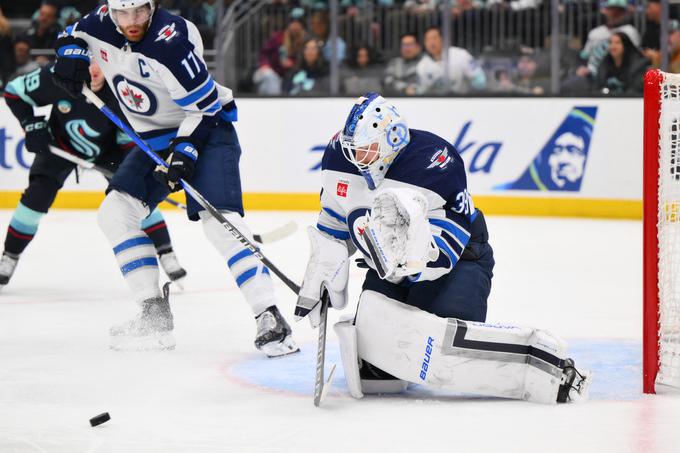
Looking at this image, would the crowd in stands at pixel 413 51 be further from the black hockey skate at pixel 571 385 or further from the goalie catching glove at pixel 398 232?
the goalie catching glove at pixel 398 232

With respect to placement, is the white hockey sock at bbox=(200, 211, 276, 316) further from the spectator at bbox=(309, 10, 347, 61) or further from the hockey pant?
the spectator at bbox=(309, 10, 347, 61)

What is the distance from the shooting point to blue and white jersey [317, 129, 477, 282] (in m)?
2.92

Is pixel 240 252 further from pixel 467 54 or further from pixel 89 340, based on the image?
pixel 467 54

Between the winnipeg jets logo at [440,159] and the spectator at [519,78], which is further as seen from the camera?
the spectator at [519,78]

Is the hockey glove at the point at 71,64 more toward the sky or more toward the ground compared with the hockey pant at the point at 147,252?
more toward the sky

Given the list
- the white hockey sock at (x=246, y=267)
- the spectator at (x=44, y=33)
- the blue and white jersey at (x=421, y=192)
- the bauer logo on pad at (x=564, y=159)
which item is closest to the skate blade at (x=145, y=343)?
the white hockey sock at (x=246, y=267)

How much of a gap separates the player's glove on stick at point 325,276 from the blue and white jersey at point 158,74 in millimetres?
827

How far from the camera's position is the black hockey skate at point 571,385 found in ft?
9.48

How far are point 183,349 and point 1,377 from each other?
0.62m

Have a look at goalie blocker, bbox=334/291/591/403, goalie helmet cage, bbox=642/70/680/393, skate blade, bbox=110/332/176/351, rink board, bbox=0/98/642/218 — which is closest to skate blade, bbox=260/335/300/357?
skate blade, bbox=110/332/176/351

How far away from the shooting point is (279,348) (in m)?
3.54

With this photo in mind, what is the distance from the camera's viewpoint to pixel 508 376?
2.90 meters

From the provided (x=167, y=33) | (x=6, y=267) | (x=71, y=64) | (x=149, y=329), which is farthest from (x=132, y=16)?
(x=6, y=267)

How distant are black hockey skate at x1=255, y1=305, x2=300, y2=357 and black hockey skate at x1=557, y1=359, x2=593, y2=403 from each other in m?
0.95
